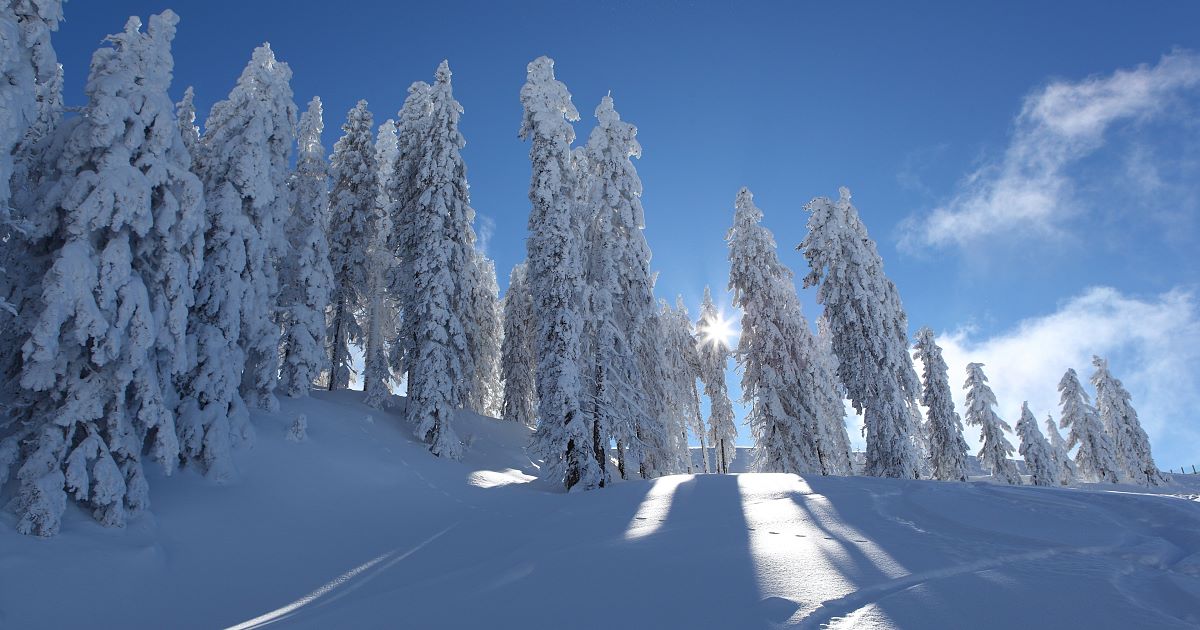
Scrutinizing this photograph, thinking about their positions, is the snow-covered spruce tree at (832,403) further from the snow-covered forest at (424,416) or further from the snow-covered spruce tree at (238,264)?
the snow-covered spruce tree at (238,264)

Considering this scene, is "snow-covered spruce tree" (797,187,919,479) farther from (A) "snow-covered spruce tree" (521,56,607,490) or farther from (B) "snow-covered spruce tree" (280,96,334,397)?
(B) "snow-covered spruce tree" (280,96,334,397)

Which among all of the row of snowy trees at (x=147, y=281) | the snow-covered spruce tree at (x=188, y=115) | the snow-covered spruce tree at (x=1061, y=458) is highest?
the snow-covered spruce tree at (x=188, y=115)

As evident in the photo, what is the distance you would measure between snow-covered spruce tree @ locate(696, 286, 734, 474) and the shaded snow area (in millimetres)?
18706

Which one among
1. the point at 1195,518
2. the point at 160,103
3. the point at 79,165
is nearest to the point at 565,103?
the point at 160,103

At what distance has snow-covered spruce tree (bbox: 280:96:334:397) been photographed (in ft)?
73.6

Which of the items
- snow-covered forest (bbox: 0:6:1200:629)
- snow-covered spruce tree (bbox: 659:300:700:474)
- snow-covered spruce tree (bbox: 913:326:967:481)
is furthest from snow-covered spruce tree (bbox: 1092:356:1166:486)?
snow-covered spruce tree (bbox: 659:300:700:474)

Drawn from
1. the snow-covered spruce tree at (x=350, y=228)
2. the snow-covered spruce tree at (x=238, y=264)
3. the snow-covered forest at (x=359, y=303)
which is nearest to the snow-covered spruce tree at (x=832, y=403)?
the snow-covered forest at (x=359, y=303)

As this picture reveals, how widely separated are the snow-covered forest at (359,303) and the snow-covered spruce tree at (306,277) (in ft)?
0.39

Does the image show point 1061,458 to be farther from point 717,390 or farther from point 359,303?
point 359,303

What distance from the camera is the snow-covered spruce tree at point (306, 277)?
22.4 metres

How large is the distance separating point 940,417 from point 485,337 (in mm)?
27667

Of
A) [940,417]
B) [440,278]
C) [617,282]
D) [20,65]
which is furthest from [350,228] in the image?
[940,417]

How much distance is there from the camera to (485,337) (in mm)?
37562

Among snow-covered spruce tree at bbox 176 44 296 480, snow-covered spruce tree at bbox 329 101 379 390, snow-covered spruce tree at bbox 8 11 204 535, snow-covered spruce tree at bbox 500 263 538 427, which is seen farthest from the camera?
snow-covered spruce tree at bbox 500 263 538 427
